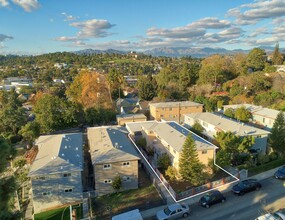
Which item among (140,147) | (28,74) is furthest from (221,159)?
(28,74)

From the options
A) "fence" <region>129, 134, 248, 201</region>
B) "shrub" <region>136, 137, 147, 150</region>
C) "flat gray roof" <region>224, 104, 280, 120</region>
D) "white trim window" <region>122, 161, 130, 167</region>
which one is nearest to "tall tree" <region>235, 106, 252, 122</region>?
"flat gray roof" <region>224, 104, 280, 120</region>

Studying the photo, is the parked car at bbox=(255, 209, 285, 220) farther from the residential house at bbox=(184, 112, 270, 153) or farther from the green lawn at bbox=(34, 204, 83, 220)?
the green lawn at bbox=(34, 204, 83, 220)

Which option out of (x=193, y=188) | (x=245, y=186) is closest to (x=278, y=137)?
(x=245, y=186)

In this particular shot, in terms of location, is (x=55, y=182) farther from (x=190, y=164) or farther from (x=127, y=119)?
(x=127, y=119)

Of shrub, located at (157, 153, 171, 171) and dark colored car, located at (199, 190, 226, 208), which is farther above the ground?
shrub, located at (157, 153, 171, 171)

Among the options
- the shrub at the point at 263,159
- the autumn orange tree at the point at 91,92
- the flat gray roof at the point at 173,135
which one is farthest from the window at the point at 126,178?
the autumn orange tree at the point at 91,92

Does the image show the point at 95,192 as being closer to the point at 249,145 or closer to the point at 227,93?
the point at 249,145

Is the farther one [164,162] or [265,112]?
[265,112]

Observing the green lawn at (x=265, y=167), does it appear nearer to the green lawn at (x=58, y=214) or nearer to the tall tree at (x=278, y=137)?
the tall tree at (x=278, y=137)

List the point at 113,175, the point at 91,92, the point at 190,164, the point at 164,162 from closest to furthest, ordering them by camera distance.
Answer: the point at 190,164
the point at 113,175
the point at 164,162
the point at 91,92
